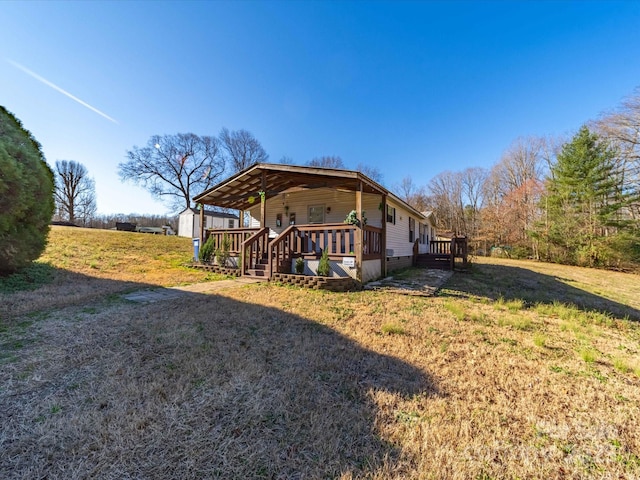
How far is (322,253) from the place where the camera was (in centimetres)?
770

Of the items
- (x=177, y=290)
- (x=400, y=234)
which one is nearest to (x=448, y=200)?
(x=400, y=234)

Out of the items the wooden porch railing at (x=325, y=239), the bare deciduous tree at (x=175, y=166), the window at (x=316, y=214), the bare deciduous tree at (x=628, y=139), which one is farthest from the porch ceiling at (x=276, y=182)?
the bare deciduous tree at (x=175, y=166)

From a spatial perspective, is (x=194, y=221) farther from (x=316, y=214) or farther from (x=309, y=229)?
(x=309, y=229)

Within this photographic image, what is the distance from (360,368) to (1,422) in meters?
3.06

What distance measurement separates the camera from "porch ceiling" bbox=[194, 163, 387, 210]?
810cm

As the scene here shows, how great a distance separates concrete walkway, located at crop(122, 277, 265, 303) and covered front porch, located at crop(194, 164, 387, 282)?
0.88m

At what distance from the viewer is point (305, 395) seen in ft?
7.92

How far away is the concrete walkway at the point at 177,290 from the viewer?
17.9 ft

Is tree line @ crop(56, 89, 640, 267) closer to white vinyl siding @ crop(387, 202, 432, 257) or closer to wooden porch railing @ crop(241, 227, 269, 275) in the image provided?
white vinyl siding @ crop(387, 202, 432, 257)

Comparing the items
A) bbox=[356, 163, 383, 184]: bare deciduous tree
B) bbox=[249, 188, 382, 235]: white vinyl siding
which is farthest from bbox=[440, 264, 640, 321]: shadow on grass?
bbox=[356, 163, 383, 184]: bare deciduous tree

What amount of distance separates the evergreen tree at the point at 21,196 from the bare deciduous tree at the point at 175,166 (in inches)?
1099

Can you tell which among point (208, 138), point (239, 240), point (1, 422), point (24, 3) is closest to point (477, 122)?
point (239, 240)

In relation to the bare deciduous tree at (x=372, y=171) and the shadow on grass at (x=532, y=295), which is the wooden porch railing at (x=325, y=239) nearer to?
the shadow on grass at (x=532, y=295)

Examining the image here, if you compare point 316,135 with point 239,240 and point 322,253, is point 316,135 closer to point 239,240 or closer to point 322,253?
point 239,240
